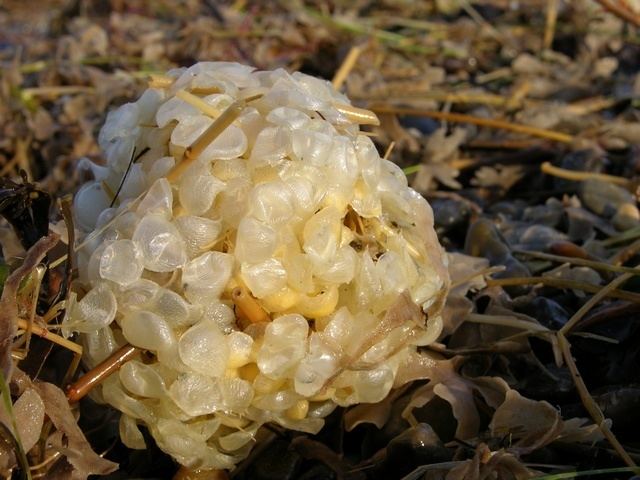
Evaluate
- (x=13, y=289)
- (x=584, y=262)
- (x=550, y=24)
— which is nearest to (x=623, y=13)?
(x=550, y=24)

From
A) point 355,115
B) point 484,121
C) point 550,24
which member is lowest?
point 550,24

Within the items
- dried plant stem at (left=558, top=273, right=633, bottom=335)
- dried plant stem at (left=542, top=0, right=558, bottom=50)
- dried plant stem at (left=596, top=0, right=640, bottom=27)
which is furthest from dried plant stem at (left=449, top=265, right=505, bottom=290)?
dried plant stem at (left=542, top=0, right=558, bottom=50)

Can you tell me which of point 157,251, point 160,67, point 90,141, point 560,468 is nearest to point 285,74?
point 157,251

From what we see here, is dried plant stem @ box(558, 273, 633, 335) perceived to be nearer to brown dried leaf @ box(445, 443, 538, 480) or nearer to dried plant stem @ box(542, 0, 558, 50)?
brown dried leaf @ box(445, 443, 538, 480)

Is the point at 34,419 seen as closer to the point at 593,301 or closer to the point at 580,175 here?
the point at 593,301

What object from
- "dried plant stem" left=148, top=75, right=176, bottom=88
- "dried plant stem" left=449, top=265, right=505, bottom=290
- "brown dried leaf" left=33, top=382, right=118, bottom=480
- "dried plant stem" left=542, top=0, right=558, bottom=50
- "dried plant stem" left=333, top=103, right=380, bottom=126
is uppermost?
"dried plant stem" left=148, top=75, right=176, bottom=88

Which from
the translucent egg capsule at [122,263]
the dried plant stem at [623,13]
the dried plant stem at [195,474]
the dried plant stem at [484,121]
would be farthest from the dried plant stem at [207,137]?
the dried plant stem at [623,13]
